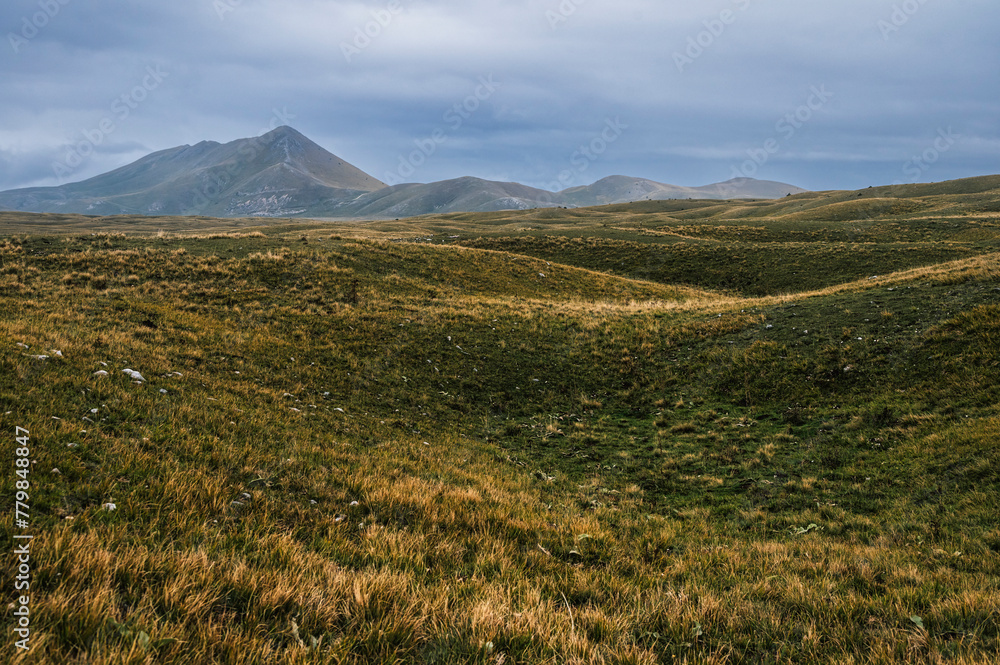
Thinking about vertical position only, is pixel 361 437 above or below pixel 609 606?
below

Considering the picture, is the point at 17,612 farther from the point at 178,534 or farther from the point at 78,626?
the point at 178,534

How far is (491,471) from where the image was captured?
35.1 ft

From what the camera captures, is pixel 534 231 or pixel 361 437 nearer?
pixel 361 437

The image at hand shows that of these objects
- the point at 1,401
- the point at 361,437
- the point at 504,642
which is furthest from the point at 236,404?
the point at 504,642

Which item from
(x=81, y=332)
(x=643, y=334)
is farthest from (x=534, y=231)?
(x=81, y=332)

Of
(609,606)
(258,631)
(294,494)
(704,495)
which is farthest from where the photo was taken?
(704,495)

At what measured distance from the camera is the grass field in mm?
3707

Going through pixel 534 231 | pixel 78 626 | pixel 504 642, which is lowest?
pixel 504 642

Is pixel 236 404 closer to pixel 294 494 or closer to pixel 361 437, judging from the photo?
pixel 361 437

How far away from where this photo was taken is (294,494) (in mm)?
6812

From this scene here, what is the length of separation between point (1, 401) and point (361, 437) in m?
6.57

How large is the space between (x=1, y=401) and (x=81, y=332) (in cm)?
802

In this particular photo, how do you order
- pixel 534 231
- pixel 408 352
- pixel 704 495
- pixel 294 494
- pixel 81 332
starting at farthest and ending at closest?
pixel 534 231 → pixel 408 352 → pixel 81 332 → pixel 704 495 → pixel 294 494

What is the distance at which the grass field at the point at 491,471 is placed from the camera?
12.2 feet
